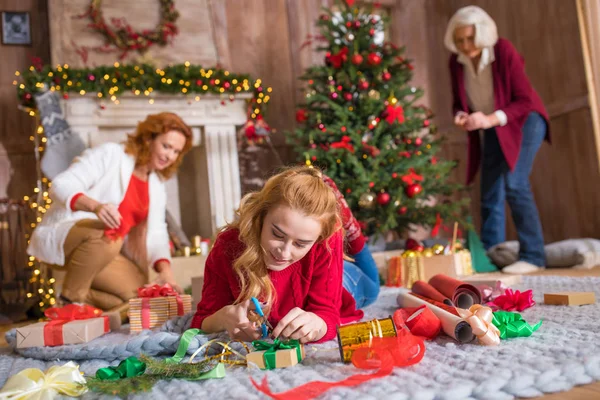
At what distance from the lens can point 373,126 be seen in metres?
3.42

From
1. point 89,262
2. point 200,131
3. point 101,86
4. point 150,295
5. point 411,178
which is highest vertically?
point 101,86

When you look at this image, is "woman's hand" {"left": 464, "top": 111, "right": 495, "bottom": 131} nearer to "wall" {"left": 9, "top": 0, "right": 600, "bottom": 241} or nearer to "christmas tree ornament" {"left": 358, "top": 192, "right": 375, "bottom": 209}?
"christmas tree ornament" {"left": 358, "top": 192, "right": 375, "bottom": 209}

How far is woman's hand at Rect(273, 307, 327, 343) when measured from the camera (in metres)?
1.22

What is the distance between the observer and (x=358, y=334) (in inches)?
44.4

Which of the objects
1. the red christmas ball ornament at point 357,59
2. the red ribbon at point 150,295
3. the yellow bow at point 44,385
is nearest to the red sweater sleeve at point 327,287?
the yellow bow at point 44,385

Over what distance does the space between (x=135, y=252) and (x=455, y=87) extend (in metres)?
2.07

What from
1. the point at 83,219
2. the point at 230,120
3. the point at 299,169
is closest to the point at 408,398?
the point at 299,169

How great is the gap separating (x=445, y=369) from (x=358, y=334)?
193 millimetres

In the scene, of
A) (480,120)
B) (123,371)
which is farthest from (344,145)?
(123,371)

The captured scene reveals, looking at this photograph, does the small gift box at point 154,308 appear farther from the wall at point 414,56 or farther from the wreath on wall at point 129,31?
the wreath on wall at point 129,31

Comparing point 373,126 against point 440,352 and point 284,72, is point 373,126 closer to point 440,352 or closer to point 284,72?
point 284,72

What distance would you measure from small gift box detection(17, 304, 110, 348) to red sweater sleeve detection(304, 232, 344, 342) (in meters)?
0.74

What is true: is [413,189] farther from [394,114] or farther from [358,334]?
[358,334]

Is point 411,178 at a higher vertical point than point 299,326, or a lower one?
higher
